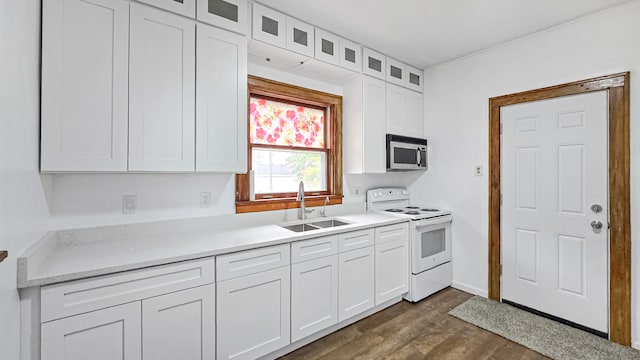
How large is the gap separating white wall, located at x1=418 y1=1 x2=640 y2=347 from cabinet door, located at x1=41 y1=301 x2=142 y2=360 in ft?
10.4

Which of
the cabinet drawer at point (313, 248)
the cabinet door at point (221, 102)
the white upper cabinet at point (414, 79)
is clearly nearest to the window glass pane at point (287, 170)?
the cabinet door at point (221, 102)

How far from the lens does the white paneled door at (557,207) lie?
2387 millimetres

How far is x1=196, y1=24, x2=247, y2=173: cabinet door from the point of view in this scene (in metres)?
1.99

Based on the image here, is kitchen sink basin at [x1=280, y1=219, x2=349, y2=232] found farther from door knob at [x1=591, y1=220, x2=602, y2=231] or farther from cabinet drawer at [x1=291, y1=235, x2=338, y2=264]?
door knob at [x1=591, y1=220, x2=602, y2=231]

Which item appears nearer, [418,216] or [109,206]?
[109,206]

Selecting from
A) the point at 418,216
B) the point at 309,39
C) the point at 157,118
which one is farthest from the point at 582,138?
the point at 157,118

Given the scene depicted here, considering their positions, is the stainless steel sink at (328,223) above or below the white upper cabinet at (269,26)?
below

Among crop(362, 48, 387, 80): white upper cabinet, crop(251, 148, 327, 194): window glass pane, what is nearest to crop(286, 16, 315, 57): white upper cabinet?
crop(362, 48, 387, 80): white upper cabinet

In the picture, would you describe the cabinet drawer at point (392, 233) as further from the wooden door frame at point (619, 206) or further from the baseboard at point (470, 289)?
the wooden door frame at point (619, 206)

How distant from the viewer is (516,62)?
288 cm

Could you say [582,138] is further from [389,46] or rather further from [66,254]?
[66,254]

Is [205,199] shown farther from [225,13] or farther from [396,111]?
[396,111]

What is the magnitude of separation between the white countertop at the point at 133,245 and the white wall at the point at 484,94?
60.5 inches

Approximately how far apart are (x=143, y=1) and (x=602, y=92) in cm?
348
